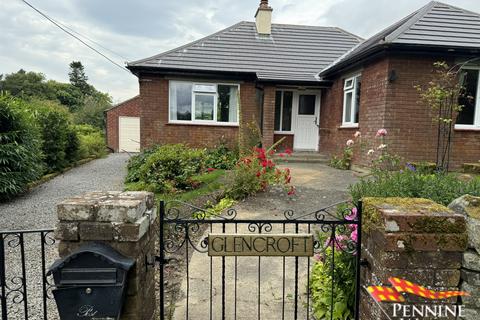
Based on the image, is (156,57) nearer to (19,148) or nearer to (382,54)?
(19,148)

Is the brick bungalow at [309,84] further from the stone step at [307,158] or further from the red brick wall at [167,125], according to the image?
the stone step at [307,158]

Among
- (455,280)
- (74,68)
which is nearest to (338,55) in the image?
(455,280)

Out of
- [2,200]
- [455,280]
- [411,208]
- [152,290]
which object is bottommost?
[2,200]

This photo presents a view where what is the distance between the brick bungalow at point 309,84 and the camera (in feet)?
25.6

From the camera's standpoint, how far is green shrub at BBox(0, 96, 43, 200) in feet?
22.7

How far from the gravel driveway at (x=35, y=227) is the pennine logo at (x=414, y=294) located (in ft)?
7.35

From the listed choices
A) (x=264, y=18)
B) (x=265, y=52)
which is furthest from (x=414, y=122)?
(x=264, y=18)

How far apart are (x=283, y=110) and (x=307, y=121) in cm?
106

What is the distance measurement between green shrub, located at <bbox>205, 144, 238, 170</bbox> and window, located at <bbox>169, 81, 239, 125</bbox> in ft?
3.55

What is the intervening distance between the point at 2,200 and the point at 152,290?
21.5 ft

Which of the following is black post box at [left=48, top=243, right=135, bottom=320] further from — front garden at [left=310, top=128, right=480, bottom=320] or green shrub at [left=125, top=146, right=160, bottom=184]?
green shrub at [left=125, top=146, right=160, bottom=184]

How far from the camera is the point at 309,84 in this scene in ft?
37.5

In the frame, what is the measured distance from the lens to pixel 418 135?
790 cm

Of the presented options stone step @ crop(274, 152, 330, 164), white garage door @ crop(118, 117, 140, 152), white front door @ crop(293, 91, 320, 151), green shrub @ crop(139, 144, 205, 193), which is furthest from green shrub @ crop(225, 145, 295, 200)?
white garage door @ crop(118, 117, 140, 152)
